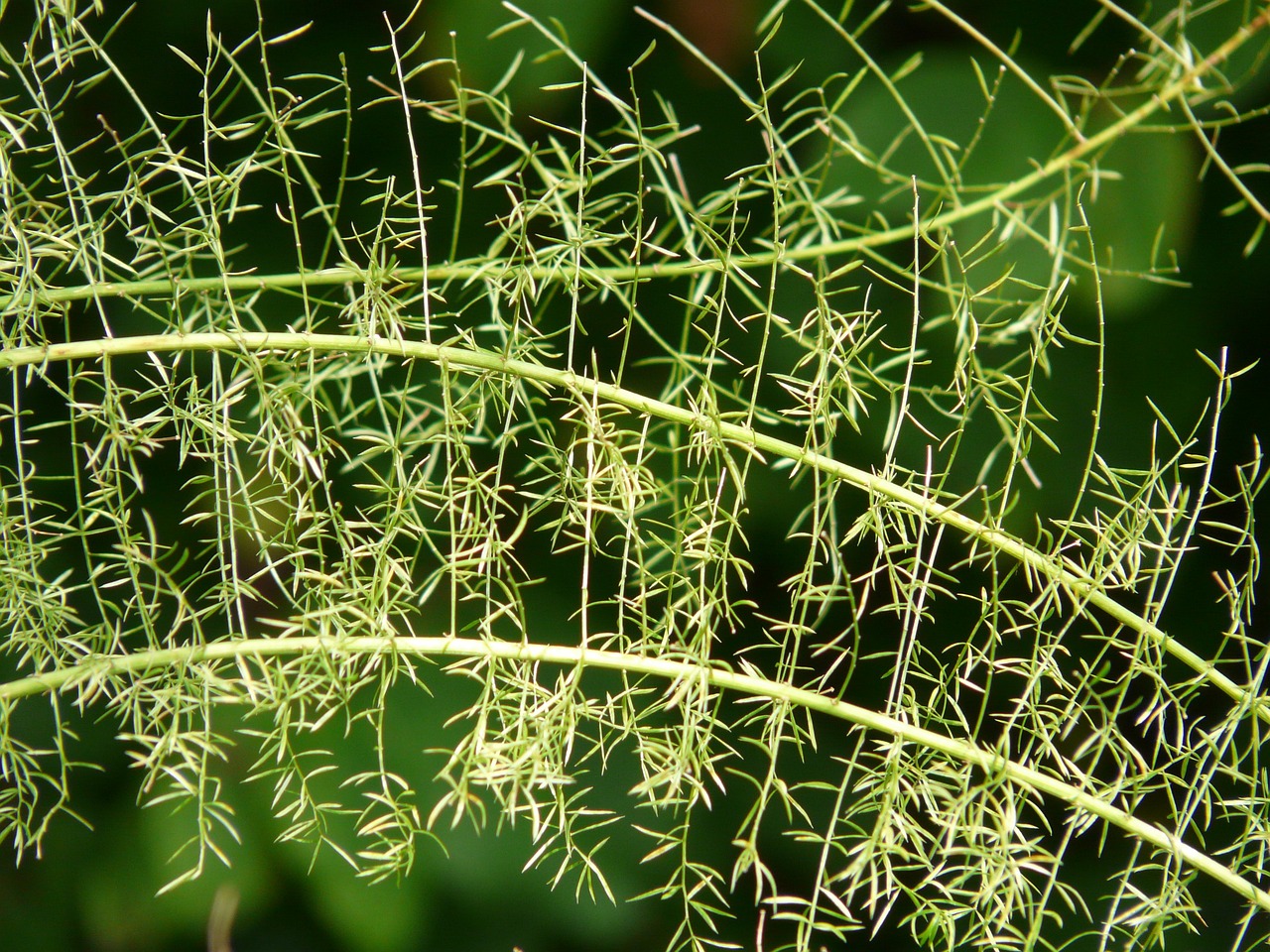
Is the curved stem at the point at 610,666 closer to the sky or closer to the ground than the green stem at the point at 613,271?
closer to the ground

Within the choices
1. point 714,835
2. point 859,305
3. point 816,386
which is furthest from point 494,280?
point 714,835

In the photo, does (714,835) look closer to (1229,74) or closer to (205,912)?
(205,912)

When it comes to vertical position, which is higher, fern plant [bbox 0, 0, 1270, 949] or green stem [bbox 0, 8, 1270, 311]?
green stem [bbox 0, 8, 1270, 311]

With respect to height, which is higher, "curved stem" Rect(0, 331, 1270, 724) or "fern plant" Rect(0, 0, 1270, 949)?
"curved stem" Rect(0, 331, 1270, 724)

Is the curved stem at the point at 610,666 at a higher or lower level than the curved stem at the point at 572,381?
lower

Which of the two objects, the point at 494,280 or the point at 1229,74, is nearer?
the point at 494,280

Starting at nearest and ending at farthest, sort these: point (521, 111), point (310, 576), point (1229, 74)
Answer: point (310, 576) < point (1229, 74) < point (521, 111)
